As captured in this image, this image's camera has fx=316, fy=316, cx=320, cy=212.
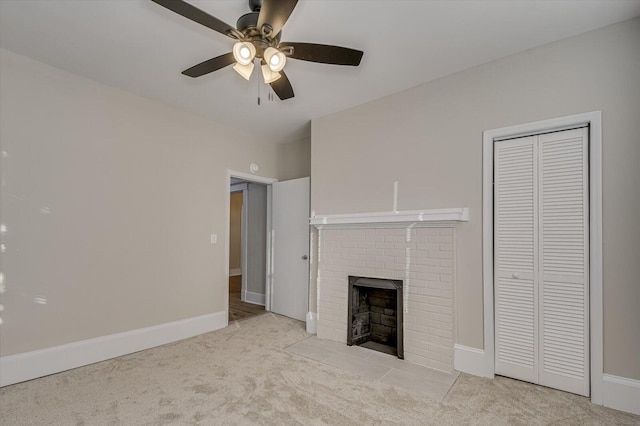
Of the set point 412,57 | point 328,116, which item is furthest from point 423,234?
point 328,116

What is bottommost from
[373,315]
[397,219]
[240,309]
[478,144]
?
[240,309]

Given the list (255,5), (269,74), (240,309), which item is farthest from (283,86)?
(240,309)

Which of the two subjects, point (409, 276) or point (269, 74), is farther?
point (409, 276)

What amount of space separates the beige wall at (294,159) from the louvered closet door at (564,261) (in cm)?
293

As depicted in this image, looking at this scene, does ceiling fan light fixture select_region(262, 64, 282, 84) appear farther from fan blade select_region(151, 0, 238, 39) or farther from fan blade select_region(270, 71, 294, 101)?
fan blade select_region(151, 0, 238, 39)

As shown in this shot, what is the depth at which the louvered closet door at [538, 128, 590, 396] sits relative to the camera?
2307 mm

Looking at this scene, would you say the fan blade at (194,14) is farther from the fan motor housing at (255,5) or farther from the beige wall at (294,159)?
the beige wall at (294,159)

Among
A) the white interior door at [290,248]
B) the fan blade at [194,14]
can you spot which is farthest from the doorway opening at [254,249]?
the fan blade at [194,14]

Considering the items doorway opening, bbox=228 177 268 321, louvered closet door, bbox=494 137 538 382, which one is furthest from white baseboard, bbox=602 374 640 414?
doorway opening, bbox=228 177 268 321

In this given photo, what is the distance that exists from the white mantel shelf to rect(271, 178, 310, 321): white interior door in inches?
24.4

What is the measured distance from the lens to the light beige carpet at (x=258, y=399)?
2.02 meters

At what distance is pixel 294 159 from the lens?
4805mm

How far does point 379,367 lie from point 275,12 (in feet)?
9.09

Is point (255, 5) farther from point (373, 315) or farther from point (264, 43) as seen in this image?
point (373, 315)
